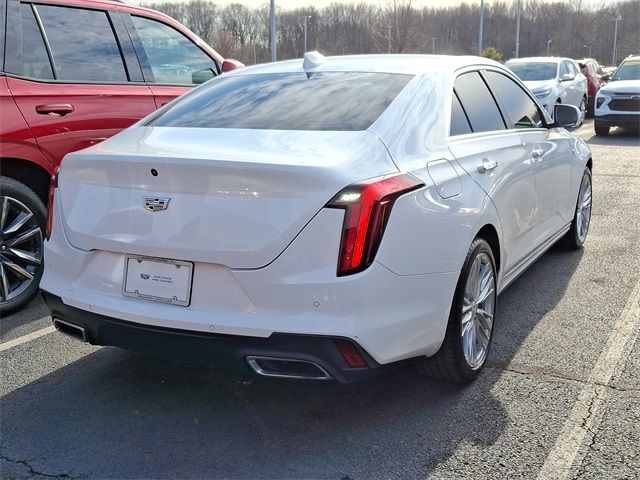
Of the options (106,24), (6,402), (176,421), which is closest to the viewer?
(176,421)

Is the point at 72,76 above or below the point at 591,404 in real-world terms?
above

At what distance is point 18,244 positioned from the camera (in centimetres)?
457

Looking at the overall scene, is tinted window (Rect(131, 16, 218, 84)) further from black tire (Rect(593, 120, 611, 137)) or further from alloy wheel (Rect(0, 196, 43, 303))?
black tire (Rect(593, 120, 611, 137))

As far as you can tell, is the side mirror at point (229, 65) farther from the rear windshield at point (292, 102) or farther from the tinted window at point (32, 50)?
the rear windshield at point (292, 102)

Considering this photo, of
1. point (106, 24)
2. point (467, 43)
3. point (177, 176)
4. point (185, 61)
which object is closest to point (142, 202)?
point (177, 176)

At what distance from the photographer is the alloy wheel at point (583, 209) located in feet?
19.0

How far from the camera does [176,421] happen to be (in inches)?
124

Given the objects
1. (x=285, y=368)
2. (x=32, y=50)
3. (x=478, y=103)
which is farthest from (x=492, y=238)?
(x=32, y=50)

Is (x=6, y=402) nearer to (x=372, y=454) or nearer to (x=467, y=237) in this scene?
(x=372, y=454)

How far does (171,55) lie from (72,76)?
106cm

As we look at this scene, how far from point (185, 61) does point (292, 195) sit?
3728 mm

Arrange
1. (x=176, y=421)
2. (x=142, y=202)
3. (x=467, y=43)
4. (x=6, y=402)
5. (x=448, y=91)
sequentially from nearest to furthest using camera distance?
(x=142, y=202)
(x=176, y=421)
(x=6, y=402)
(x=448, y=91)
(x=467, y=43)

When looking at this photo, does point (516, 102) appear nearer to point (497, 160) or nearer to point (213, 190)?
point (497, 160)

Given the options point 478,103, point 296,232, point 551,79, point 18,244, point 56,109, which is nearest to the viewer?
point 296,232
